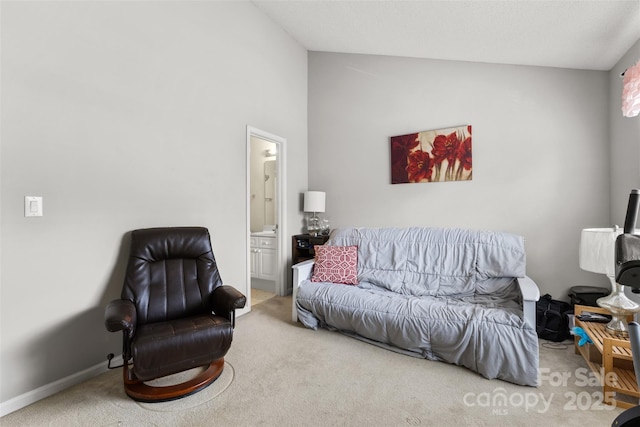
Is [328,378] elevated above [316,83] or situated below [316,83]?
below

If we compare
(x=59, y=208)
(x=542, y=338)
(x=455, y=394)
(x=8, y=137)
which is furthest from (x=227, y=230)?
(x=542, y=338)

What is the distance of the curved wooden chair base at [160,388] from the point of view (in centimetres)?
181

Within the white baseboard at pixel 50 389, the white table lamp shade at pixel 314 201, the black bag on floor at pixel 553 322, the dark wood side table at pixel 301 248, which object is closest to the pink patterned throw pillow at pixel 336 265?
the dark wood side table at pixel 301 248

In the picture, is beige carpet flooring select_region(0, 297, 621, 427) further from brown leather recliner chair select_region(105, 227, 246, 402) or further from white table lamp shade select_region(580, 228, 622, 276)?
white table lamp shade select_region(580, 228, 622, 276)

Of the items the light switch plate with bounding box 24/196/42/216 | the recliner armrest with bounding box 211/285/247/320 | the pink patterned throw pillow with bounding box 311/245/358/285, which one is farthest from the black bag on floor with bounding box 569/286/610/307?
the light switch plate with bounding box 24/196/42/216

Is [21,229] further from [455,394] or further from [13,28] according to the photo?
[455,394]

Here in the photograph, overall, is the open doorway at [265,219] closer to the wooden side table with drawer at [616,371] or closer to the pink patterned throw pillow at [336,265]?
the pink patterned throw pillow at [336,265]

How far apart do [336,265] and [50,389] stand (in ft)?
7.56

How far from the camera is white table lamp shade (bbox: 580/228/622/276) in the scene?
193cm

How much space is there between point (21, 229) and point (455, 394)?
280cm

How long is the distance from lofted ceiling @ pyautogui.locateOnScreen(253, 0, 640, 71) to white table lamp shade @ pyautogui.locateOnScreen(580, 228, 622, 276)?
153 centimetres

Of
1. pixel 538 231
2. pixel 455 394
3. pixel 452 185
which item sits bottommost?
pixel 455 394

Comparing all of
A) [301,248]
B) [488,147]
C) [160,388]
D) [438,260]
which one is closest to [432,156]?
[488,147]

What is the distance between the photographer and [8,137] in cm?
173
